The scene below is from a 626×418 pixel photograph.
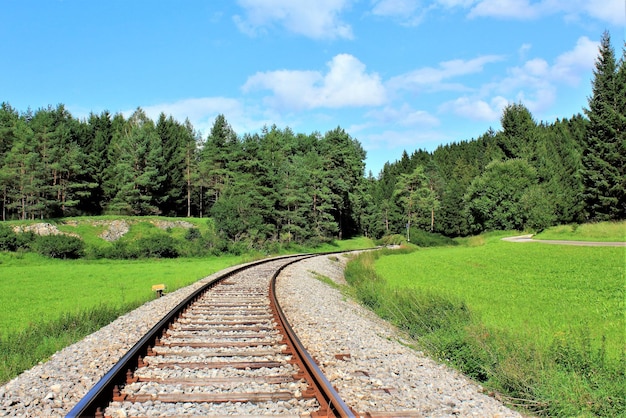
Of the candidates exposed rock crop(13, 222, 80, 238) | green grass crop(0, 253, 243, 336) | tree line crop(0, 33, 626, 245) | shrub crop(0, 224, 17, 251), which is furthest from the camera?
exposed rock crop(13, 222, 80, 238)

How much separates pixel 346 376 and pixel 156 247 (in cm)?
3843

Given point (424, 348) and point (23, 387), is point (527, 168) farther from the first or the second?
point (23, 387)

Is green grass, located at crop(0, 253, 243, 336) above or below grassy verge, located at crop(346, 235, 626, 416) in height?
below

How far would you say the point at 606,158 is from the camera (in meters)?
45.9

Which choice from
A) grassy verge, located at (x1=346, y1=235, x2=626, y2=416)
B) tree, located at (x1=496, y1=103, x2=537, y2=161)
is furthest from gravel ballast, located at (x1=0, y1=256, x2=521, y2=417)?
tree, located at (x1=496, y1=103, x2=537, y2=161)

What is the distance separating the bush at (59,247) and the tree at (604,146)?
5142cm

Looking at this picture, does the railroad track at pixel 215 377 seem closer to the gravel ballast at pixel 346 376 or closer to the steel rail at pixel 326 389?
the steel rail at pixel 326 389

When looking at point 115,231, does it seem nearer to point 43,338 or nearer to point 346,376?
point 43,338

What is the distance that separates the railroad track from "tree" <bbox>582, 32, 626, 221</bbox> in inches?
1846

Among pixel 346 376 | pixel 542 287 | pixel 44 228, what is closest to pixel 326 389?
pixel 346 376

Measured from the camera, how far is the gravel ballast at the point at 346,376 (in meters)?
4.99

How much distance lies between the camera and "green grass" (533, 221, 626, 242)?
102 ft

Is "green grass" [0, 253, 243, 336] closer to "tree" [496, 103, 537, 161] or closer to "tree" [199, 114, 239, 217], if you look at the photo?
"tree" [199, 114, 239, 217]

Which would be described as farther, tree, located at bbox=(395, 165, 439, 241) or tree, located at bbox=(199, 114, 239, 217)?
tree, located at bbox=(395, 165, 439, 241)
